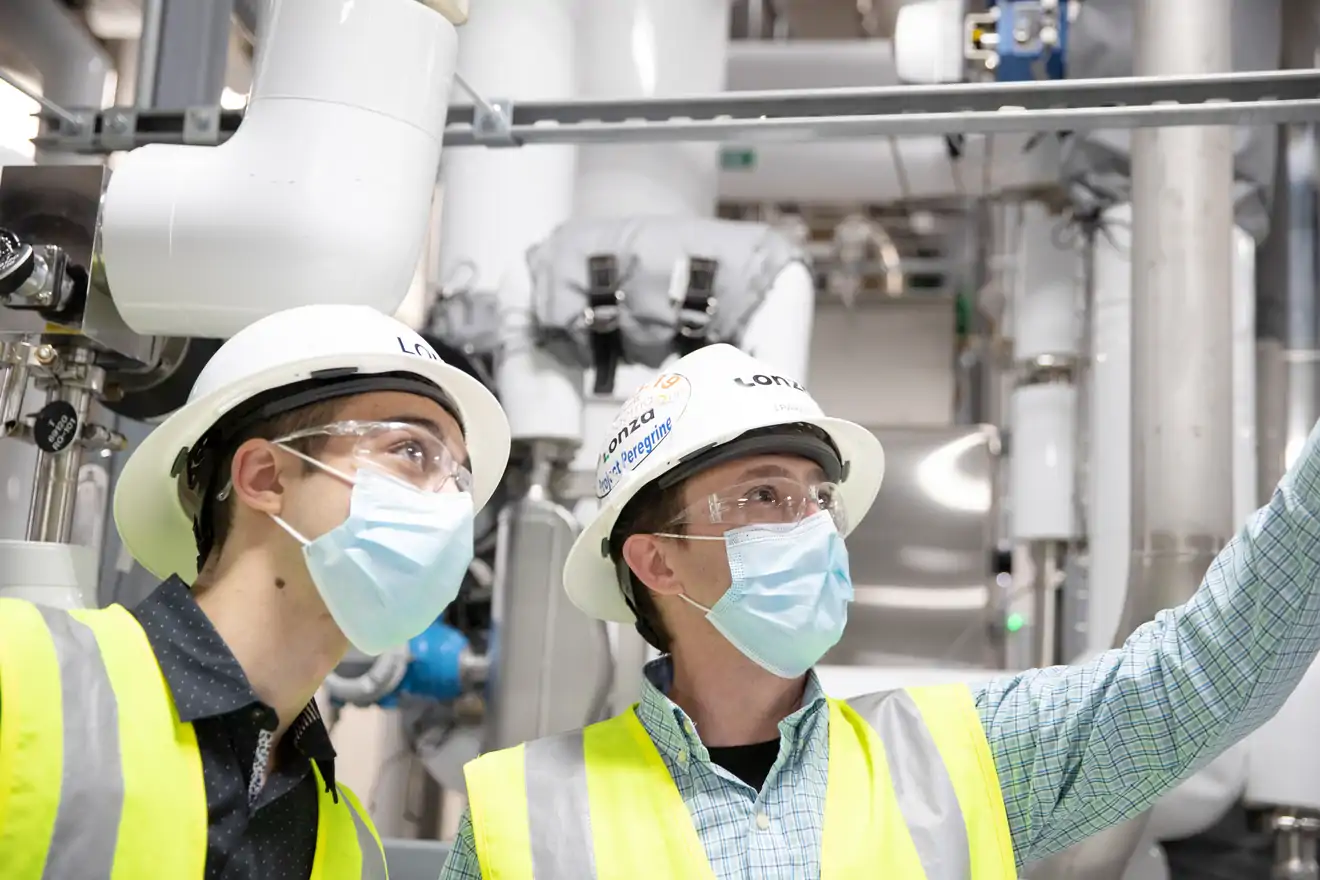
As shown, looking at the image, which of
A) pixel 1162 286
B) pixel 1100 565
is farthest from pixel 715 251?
pixel 1100 565

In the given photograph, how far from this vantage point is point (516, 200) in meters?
2.88

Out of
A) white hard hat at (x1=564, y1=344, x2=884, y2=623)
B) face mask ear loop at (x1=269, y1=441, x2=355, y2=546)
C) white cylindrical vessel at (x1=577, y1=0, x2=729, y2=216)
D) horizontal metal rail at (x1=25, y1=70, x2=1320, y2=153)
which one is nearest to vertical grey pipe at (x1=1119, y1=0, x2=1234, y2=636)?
horizontal metal rail at (x1=25, y1=70, x2=1320, y2=153)

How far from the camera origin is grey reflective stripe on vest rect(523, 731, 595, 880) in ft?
4.43

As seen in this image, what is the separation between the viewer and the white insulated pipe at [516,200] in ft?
8.54

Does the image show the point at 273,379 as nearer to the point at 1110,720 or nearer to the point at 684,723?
the point at 684,723

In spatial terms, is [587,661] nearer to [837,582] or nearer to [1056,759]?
[837,582]

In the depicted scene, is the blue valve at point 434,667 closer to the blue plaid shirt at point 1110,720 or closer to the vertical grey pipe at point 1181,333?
the blue plaid shirt at point 1110,720

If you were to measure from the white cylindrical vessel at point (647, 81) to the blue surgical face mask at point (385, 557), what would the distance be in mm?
1767

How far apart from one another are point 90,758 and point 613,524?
0.71m

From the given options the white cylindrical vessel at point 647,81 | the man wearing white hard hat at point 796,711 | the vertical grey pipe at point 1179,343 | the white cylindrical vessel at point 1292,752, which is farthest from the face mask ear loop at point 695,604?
the white cylindrical vessel at point 647,81

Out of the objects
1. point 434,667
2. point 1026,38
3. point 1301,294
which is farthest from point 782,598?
point 1301,294

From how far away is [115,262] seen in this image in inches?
66.9

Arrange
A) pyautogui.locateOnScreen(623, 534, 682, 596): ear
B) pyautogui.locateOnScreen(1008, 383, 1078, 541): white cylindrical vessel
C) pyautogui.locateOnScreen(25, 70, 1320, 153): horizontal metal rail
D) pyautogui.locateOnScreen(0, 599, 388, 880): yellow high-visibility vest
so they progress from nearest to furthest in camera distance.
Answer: pyautogui.locateOnScreen(0, 599, 388, 880): yellow high-visibility vest
pyautogui.locateOnScreen(623, 534, 682, 596): ear
pyautogui.locateOnScreen(25, 70, 1320, 153): horizontal metal rail
pyautogui.locateOnScreen(1008, 383, 1078, 541): white cylindrical vessel

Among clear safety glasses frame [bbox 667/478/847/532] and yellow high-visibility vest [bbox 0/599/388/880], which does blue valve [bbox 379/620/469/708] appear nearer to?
clear safety glasses frame [bbox 667/478/847/532]
